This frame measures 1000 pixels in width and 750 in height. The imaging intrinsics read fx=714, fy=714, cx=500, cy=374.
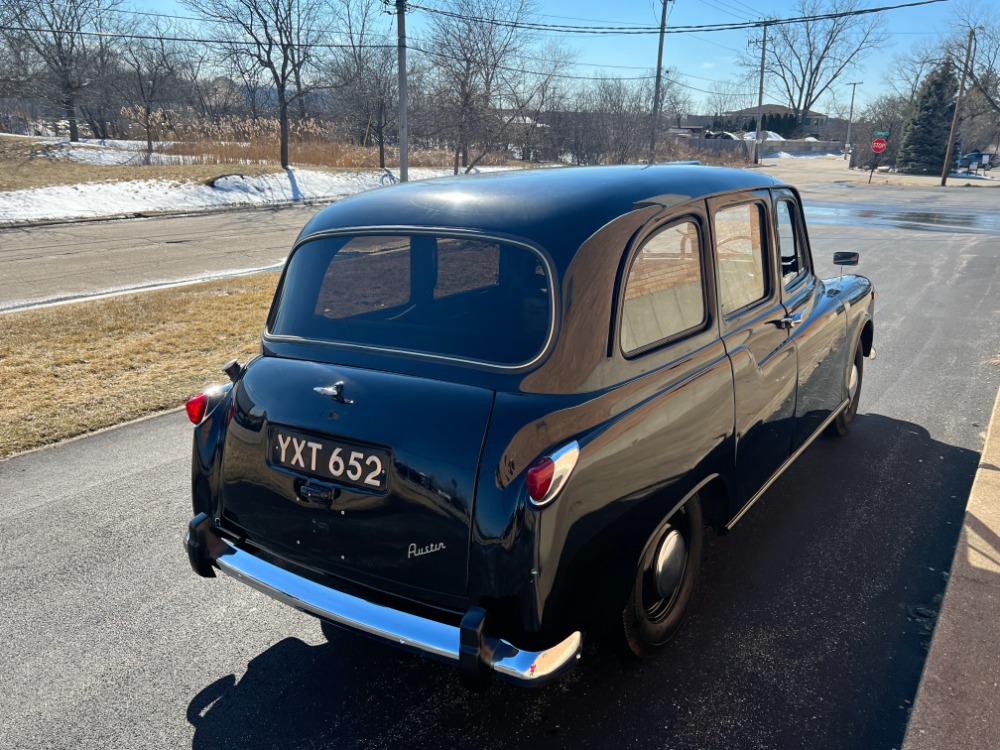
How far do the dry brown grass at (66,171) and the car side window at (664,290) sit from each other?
22.1 m

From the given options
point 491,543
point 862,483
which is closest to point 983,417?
point 862,483

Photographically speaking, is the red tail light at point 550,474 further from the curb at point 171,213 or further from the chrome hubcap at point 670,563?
the curb at point 171,213

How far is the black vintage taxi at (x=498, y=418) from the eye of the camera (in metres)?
2.24

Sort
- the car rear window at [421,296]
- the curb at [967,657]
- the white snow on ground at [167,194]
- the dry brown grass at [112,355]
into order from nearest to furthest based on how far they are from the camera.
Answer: the curb at [967,657] < the car rear window at [421,296] < the dry brown grass at [112,355] < the white snow on ground at [167,194]

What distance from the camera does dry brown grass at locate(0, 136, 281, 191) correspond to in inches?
836

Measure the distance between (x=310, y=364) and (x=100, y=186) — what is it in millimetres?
22271

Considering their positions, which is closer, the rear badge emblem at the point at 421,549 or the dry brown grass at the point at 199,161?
the rear badge emblem at the point at 421,549

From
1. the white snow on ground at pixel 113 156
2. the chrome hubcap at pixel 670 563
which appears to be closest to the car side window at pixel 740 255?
the chrome hubcap at pixel 670 563

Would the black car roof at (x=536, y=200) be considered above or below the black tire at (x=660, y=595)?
above

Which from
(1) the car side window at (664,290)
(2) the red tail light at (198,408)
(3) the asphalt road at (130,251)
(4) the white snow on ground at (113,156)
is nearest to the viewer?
(1) the car side window at (664,290)

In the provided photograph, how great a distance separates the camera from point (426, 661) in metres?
2.87

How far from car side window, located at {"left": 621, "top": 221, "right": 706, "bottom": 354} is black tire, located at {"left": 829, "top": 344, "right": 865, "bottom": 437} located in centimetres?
235

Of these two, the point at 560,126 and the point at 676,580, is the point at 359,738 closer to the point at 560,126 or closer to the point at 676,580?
the point at 676,580

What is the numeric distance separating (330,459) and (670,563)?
54.2 inches
